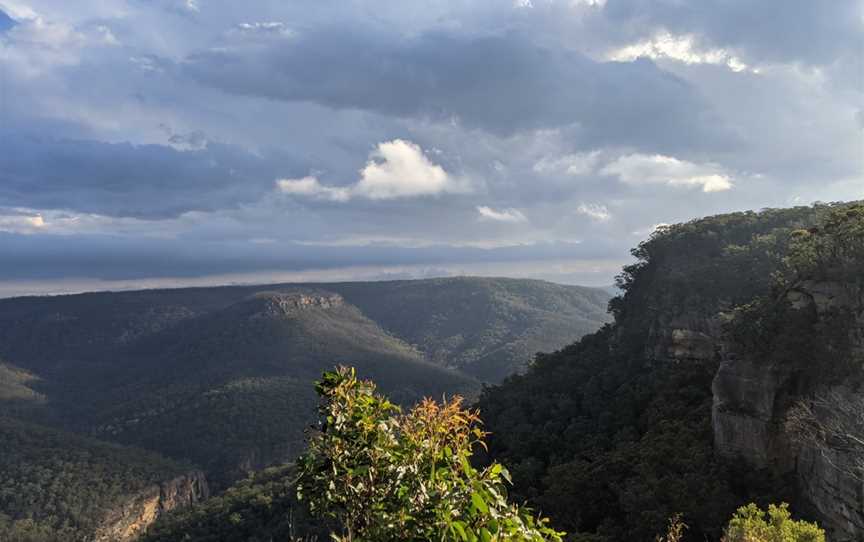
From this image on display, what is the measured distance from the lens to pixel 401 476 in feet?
16.8

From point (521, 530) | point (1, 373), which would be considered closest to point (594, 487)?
point (521, 530)

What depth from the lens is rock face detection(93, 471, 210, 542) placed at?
295ft

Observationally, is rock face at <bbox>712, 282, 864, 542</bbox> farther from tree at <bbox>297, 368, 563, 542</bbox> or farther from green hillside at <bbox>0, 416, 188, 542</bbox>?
green hillside at <bbox>0, 416, 188, 542</bbox>

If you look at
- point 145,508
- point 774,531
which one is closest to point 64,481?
point 145,508

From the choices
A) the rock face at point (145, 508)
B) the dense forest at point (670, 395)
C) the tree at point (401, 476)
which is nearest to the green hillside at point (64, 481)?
the rock face at point (145, 508)

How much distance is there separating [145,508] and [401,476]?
10884 centimetres

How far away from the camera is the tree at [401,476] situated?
4703mm

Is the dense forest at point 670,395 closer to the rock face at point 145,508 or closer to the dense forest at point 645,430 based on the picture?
the dense forest at point 645,430

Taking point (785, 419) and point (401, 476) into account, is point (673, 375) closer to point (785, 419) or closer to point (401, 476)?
point (785, 419)

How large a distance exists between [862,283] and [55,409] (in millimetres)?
194328

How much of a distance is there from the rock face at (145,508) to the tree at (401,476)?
101 metres

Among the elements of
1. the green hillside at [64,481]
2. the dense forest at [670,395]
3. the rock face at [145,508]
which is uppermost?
the dense forest at [670,395]

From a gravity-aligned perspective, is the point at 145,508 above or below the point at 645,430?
below

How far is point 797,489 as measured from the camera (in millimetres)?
27328
